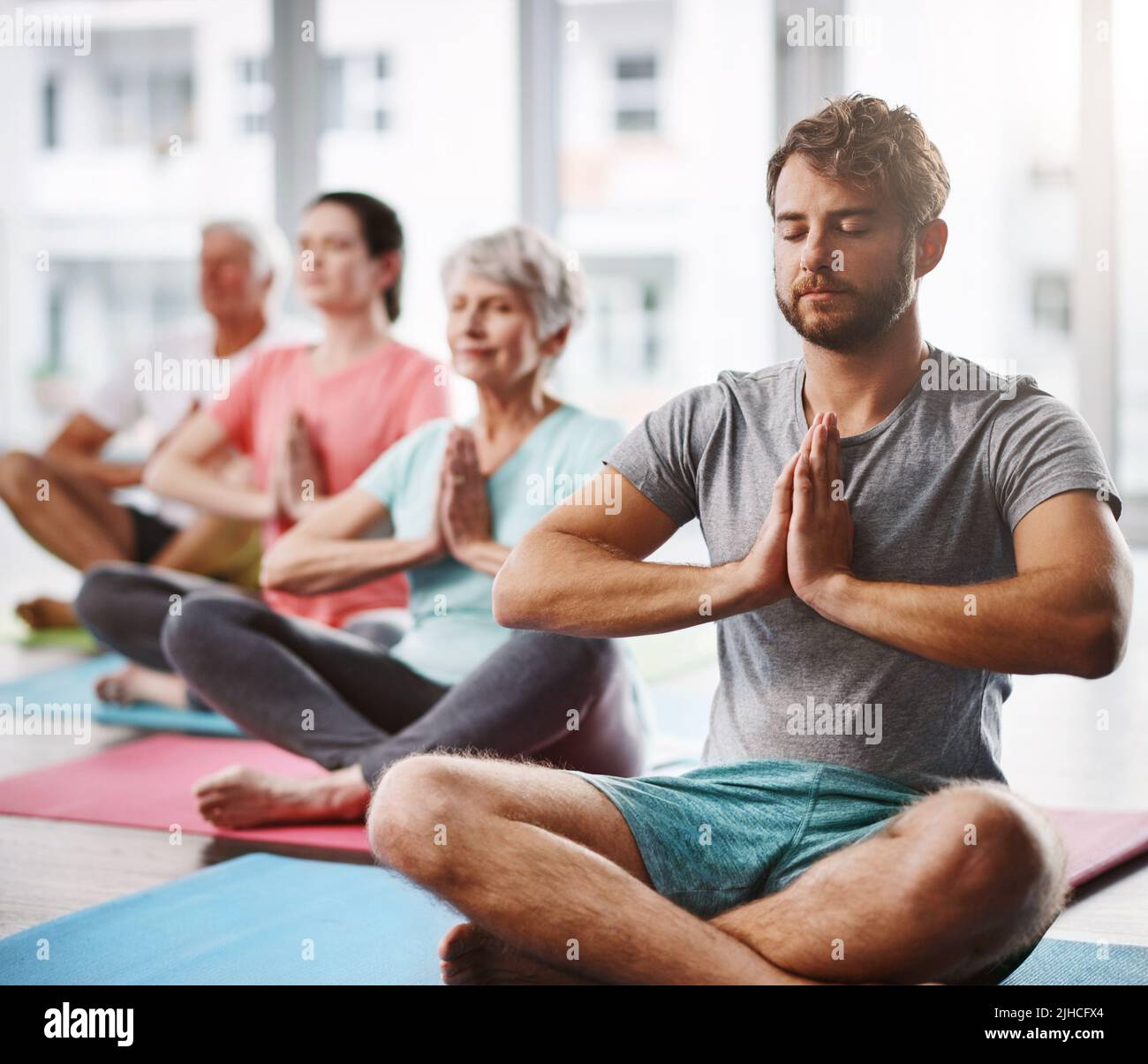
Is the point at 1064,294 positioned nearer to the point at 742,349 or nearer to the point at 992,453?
the point at 742,349

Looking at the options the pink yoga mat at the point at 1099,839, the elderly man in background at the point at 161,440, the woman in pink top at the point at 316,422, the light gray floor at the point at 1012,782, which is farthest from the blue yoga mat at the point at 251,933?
the elderly man in background at the point at 161,440

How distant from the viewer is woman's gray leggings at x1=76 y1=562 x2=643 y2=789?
2326mm

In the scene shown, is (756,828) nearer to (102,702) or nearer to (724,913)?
(724,913)

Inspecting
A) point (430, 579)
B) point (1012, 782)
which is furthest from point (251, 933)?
point (1012, 782)

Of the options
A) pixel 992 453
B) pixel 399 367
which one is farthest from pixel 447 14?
pixel 992 453

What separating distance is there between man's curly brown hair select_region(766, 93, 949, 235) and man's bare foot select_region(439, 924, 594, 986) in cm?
94

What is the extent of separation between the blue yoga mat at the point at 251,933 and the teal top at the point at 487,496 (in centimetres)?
44

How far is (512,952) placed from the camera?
1.71m

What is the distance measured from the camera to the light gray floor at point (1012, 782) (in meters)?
2.14

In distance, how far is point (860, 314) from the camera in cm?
166

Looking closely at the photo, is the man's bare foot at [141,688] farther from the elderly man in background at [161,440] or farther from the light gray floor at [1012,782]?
the elderly man in background at [161,440]

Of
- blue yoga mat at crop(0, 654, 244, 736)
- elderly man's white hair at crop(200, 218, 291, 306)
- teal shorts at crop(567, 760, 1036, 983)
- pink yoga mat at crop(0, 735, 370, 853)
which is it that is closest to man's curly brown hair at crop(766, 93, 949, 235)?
teal shorts at crop(567, 760, 1036, 983)

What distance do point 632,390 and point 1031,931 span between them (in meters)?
4.93

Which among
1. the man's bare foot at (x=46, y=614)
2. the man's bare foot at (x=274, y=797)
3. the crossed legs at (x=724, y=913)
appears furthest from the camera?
the man's bare foot at (x=46, y=614)
